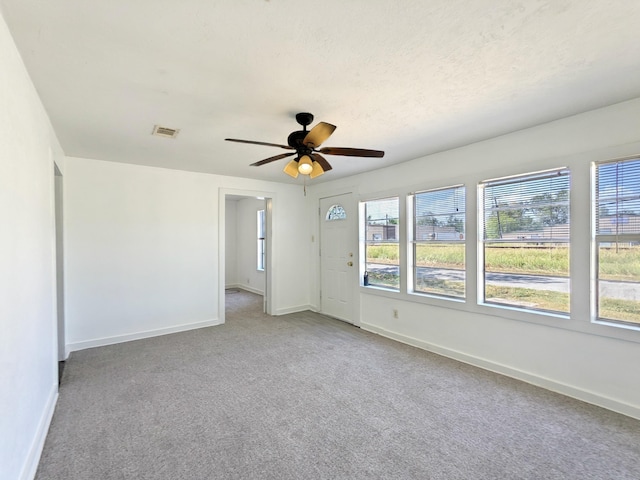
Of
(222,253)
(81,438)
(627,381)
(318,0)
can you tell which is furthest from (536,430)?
(222,253)

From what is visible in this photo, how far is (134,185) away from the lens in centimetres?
416

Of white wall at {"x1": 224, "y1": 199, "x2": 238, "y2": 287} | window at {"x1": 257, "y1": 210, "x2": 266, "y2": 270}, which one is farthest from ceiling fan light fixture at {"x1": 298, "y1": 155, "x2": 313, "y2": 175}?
white wall at {"x1": 224, "y1": 199, "x2": 238, "y2": 287}

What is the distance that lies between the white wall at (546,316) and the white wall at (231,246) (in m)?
5.49

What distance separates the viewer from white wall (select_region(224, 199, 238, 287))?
821 centimetres

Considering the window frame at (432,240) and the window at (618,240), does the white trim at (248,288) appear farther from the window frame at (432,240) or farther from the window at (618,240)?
the window at (618,240)

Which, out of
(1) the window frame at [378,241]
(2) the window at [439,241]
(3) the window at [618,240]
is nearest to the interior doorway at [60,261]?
(1) the window frame at [378,241]

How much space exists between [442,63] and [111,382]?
3789 mm

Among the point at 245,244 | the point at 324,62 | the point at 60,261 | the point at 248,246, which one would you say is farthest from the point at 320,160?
the point at 245,244

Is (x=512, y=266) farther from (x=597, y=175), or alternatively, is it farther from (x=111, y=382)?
(x=111, y=382)

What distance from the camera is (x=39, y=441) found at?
195cm

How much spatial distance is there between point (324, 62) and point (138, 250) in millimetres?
3685

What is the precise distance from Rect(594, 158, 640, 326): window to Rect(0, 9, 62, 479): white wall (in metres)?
3.96

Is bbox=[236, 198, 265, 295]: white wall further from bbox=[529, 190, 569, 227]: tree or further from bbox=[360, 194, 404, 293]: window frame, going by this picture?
bbox=[529, 190, 569, 227]: tree

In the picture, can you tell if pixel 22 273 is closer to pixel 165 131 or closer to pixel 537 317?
pixel 165 131
